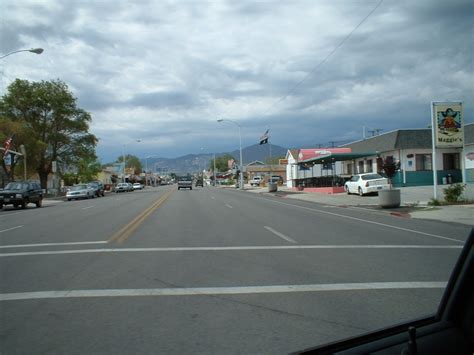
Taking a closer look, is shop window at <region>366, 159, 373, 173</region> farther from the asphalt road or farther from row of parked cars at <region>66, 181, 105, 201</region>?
the asphalt road

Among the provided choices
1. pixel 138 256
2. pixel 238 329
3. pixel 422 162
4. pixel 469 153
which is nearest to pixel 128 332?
pixel 238 329

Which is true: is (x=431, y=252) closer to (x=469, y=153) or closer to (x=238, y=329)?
(x=238, y=329)

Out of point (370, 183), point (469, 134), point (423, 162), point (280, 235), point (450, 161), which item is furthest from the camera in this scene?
point (423, 162)

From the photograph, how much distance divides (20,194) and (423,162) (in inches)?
1364

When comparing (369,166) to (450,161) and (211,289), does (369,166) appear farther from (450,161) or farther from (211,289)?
(211,289)

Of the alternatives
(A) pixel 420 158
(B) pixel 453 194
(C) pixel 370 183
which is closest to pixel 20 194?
(C) pixel 370 183

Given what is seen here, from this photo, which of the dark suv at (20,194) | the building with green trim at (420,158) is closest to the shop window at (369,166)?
the building with green trim at (420,158)

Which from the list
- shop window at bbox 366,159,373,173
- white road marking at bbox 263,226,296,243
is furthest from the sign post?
shop window at bbox 366,159,373,173

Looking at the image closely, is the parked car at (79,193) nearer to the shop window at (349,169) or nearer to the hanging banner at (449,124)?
the shop window at (349,169)

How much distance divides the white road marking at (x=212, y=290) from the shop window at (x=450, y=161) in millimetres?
38900

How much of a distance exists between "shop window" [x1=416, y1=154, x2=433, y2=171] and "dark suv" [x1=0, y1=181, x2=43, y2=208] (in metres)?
33.0

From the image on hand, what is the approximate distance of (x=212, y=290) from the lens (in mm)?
6977

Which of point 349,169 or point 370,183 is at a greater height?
point 349,169

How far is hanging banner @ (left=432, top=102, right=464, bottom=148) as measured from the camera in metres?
24.1
